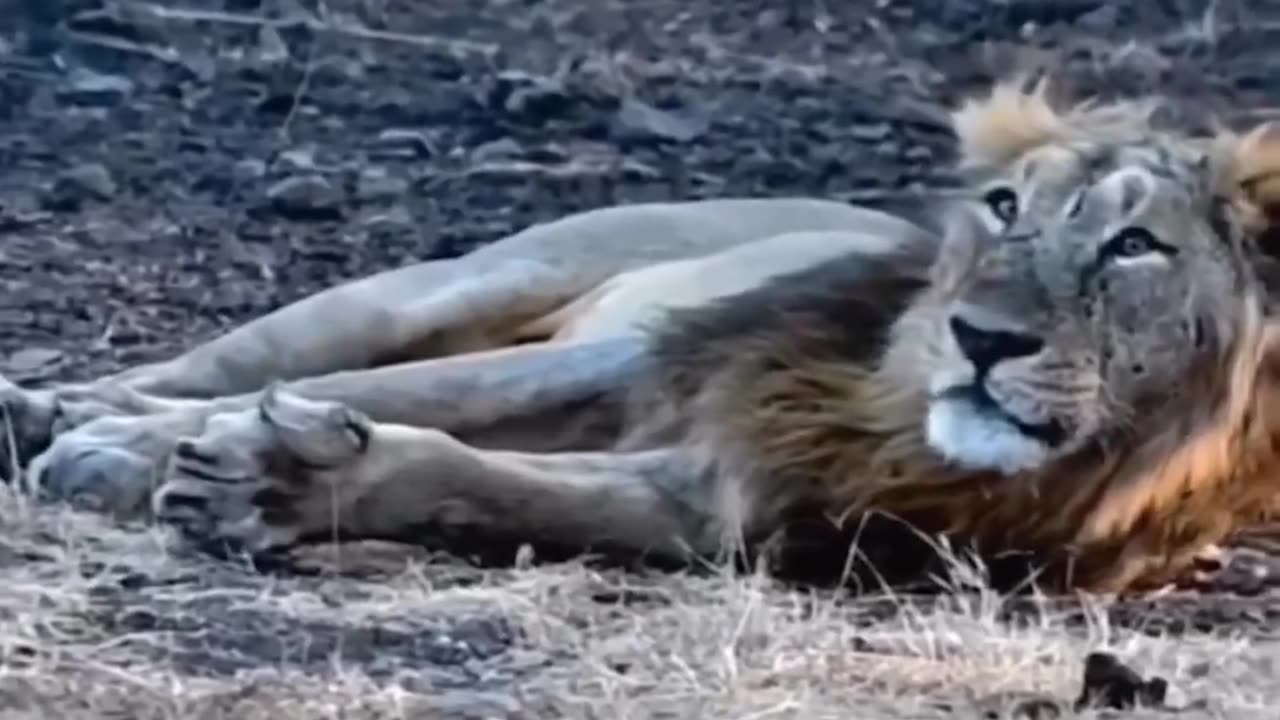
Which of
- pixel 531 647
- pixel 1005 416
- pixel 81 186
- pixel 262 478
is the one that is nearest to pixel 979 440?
pixel 1005 416

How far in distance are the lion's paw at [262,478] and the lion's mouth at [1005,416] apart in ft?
2.06

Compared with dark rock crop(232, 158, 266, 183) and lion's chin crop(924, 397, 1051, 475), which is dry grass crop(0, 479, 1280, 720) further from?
dark rock crop(232, 158, 266, 183)

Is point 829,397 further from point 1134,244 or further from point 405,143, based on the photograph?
point 405,143

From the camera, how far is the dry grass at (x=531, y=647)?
2.43m

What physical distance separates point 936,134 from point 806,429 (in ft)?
2.29

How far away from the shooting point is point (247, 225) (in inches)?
144

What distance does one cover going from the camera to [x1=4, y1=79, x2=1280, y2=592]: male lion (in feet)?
9.43

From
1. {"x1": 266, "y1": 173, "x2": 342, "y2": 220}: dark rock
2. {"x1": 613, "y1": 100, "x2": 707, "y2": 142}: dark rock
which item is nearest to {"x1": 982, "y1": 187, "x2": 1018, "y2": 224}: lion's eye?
{"x1": 613, "y1": 100, "x2": 707, "y2": 142}: dark rock

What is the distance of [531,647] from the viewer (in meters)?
2.64

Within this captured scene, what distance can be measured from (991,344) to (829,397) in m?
0.31

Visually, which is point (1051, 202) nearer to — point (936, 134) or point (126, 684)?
point (936, 134)

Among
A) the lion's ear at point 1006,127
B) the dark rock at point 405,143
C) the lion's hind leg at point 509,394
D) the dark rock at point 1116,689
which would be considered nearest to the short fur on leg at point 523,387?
the lion's hind leg at point 509,394

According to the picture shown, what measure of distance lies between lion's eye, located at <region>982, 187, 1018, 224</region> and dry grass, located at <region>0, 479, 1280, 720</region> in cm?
40

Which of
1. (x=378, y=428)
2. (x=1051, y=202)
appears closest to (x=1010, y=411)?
(x=1051, y=202)
